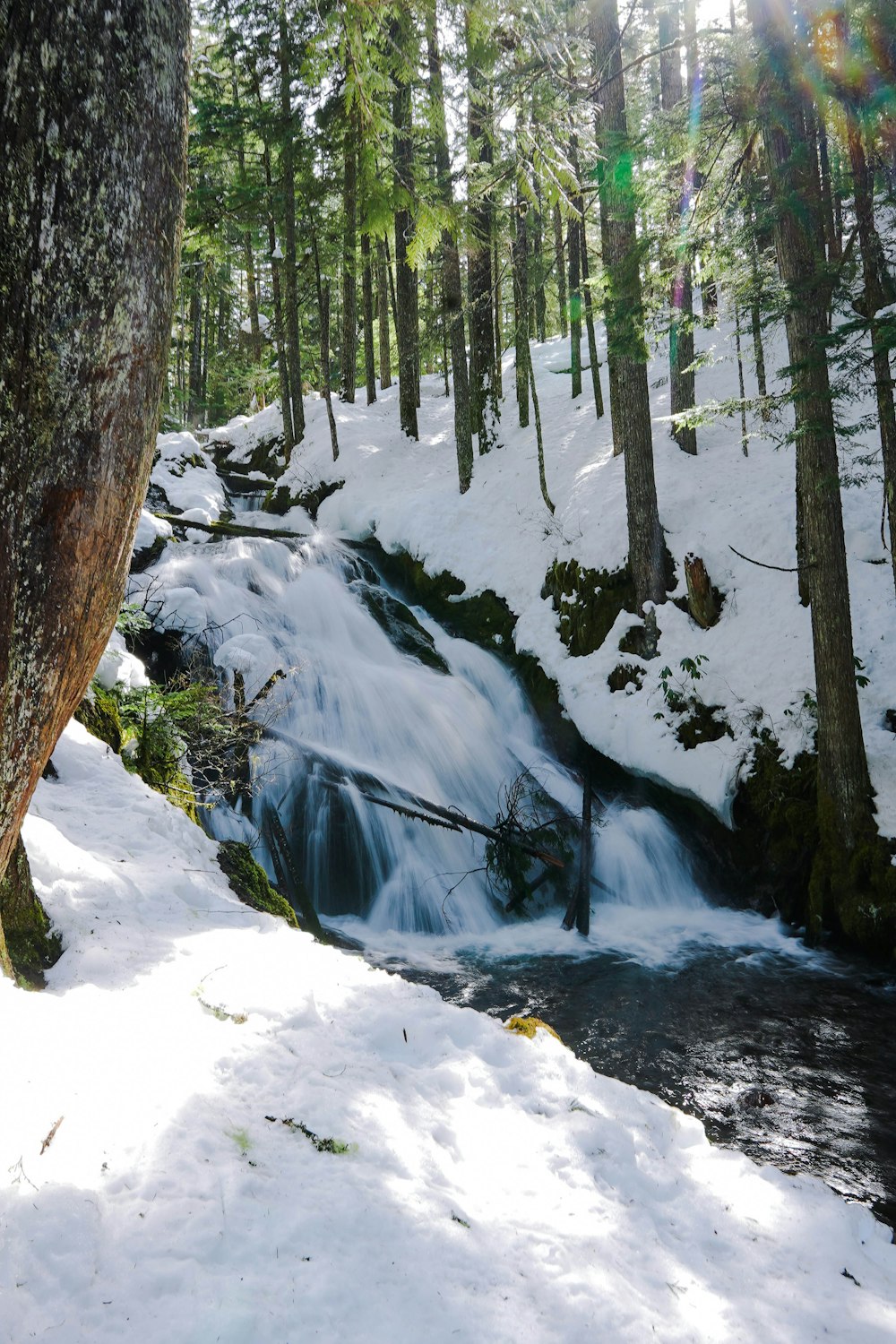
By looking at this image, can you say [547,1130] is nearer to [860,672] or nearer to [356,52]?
[356,52]

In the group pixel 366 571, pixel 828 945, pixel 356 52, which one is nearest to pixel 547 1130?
pixel 356 52

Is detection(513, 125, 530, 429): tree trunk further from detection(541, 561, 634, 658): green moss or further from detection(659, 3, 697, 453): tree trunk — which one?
detection(541, 561, 634, 658): green moss

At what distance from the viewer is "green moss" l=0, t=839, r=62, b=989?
10.9ft

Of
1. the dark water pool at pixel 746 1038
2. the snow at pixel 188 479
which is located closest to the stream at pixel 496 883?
the dark water pool at pixel 746 1038

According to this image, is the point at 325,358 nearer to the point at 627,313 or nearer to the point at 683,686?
the point at 627,313

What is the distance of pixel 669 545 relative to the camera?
11.0 meters

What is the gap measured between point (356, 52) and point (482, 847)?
779 cm

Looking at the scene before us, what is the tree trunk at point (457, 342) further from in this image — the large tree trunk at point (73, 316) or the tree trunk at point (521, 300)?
the large tree trunk at point (73, 316)

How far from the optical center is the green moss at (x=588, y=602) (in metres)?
11.2

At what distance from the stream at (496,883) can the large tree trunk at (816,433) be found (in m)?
1.59

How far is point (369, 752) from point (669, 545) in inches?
214

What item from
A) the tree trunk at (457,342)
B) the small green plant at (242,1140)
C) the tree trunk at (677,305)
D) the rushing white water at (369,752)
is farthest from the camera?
the tree trunk at (457,342)

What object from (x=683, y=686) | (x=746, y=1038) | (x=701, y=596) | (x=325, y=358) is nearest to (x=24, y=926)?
(x=746, y=1038)

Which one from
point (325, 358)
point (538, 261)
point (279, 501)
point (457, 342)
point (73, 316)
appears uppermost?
point (538, 261)
